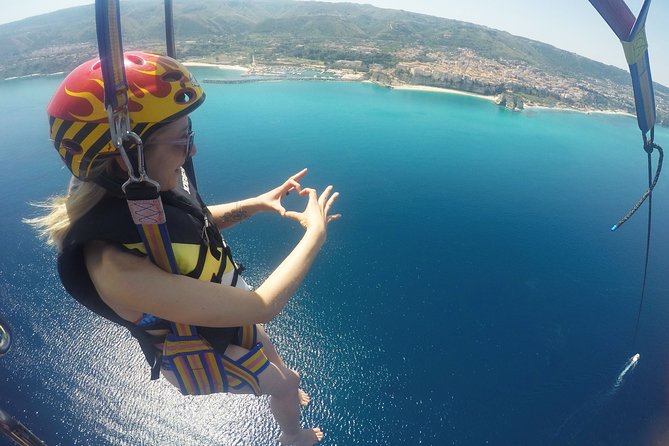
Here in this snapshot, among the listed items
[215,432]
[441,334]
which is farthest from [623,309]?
[215,432]

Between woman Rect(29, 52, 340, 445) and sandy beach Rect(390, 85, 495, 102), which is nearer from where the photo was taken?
woman Rect(29, 52, 340, 445)

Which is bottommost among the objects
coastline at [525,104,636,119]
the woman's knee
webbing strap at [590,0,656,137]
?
the woman's knee

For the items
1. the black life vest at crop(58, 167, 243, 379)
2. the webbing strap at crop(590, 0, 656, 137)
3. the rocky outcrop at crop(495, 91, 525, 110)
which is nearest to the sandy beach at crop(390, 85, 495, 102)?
the rocky outcrop at crop(495, 91, 525, 110)

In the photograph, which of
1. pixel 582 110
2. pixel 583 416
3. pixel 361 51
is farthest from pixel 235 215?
pixel 361 51

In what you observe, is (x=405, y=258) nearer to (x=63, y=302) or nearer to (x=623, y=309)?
(x=623, y=309)

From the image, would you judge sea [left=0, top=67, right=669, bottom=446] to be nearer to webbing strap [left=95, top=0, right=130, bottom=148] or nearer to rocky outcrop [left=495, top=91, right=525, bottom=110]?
webbing strap [left=95, top=0, right=130, bottom=148]

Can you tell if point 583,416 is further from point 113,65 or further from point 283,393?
point 113,65
